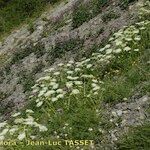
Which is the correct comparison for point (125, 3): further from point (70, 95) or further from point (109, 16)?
point (70, 95)

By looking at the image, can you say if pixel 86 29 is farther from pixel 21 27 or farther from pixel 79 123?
pixel 21 27

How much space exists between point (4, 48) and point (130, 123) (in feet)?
52.0

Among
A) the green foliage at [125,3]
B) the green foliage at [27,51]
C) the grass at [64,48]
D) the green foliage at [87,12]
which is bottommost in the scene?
the green foliage at [27,51]

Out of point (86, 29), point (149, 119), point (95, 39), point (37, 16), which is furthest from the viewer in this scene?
point (37, 16)

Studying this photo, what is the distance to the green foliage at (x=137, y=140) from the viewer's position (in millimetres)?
8891

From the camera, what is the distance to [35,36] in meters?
22.4

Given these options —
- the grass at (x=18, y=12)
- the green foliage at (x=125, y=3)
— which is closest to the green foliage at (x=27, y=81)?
the green foliage at (x=125, y=3)

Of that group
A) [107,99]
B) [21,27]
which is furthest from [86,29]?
[21,27]

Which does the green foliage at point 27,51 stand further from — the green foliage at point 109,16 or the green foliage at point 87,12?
the green foliage at point 109,16

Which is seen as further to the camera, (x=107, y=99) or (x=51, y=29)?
(x=51, y=29)

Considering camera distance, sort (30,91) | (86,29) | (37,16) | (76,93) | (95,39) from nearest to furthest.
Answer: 1. (76,93)
2. (30,91)
3. (95,39)
4. (86,29)
5. (37,16)

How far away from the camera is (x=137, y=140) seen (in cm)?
910

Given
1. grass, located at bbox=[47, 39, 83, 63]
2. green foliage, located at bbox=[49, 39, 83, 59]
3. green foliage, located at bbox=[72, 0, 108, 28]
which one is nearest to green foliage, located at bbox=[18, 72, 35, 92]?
grass, located at bbox=[47, 39, 83, 63]

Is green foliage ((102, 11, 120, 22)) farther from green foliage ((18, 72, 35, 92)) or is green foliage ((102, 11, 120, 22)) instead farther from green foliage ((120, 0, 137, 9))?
green foliage ((18, 72, 35, 92))
